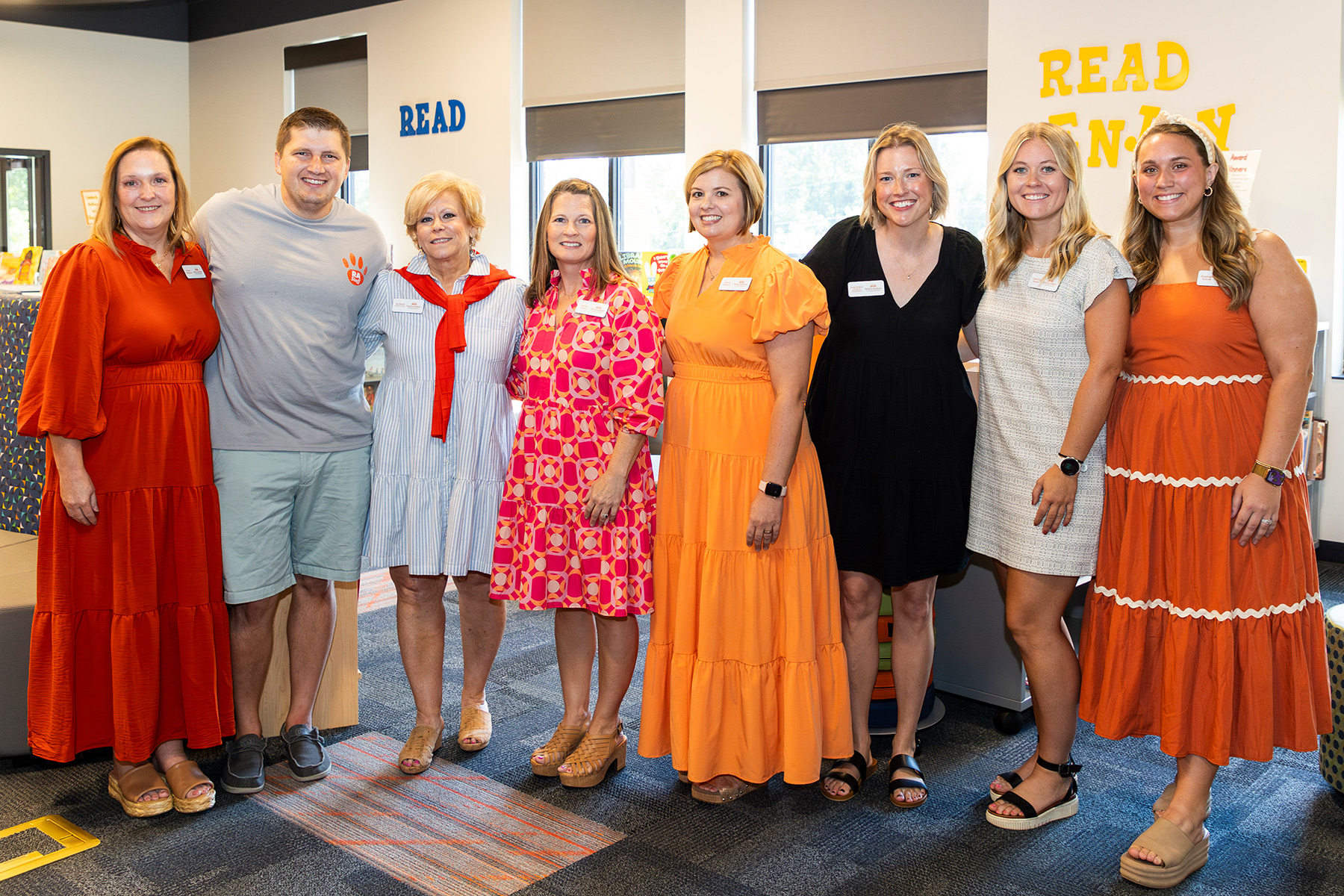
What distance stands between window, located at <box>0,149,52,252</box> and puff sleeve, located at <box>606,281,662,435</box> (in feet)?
32.3

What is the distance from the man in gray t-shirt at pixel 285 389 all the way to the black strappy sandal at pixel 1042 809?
1.76 metres

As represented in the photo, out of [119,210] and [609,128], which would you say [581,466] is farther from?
[609,128]

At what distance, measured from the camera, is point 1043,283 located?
226cm

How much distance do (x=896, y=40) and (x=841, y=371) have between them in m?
4.57

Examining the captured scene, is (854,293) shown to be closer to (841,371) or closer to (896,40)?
(841,371)

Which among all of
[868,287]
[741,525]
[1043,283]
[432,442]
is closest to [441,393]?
[432,442]

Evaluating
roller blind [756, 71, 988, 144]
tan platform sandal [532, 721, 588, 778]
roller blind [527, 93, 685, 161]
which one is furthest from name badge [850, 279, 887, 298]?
roller blind [527, 93, 685, 161]

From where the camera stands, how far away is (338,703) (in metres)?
3.12

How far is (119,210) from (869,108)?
5.11 m

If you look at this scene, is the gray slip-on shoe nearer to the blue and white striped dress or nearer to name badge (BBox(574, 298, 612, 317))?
the blue and white striped dress

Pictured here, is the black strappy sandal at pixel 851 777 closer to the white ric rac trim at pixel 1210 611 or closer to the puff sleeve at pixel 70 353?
the white ric rac trim at pixel 1210 611

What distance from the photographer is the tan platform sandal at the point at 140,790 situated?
8.21 ft

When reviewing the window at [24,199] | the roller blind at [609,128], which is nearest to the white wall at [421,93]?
the roller blind at [609,128]

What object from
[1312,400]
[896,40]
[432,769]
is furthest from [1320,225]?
[432,769]
